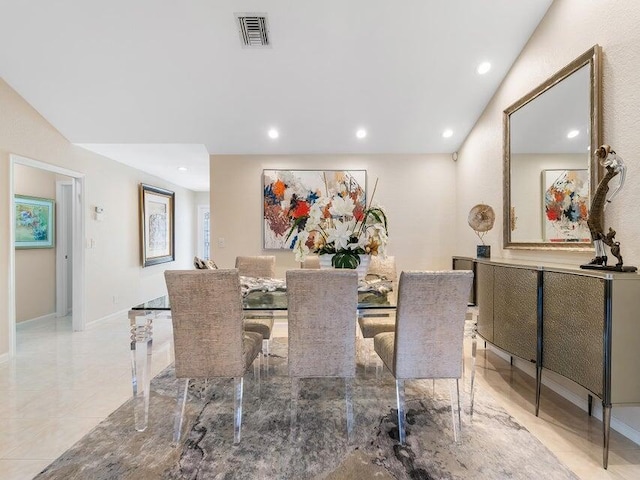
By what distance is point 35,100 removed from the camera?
134 inches

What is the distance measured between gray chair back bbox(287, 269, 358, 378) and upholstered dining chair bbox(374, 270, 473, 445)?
270 millimetres

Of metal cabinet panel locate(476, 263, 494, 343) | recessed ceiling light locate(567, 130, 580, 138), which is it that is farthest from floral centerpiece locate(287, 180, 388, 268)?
recessed ceiling light locate(567, 130, 580, 138)

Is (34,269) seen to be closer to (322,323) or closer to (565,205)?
(322,323)

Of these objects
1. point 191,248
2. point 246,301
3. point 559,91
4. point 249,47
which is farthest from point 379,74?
point 191,248

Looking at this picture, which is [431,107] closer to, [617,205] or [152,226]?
[617,205]

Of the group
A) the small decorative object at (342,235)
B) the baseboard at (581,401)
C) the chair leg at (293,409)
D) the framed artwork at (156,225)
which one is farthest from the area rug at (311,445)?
the framed artwork at (156,225)

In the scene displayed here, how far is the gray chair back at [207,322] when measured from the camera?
1.79 metres

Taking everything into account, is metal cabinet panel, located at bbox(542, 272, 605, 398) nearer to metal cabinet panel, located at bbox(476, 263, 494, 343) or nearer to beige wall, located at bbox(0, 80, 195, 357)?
metal cabinet panel, located at bbox(476, 263, 494, 343)

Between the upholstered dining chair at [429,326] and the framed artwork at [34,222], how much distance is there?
5.00 meters

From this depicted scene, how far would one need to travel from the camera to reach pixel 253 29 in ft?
8.81

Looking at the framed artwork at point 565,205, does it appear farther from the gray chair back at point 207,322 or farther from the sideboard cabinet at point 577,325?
the gray chair back at point 207,322

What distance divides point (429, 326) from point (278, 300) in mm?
959

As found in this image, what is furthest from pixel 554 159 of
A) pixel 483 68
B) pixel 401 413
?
pixel 401 413

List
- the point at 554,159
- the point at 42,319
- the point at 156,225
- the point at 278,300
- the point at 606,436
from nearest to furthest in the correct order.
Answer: the point at 606,436, the point at 278,300, the point at 554,159, the point at 42,319, the point at 156,225
